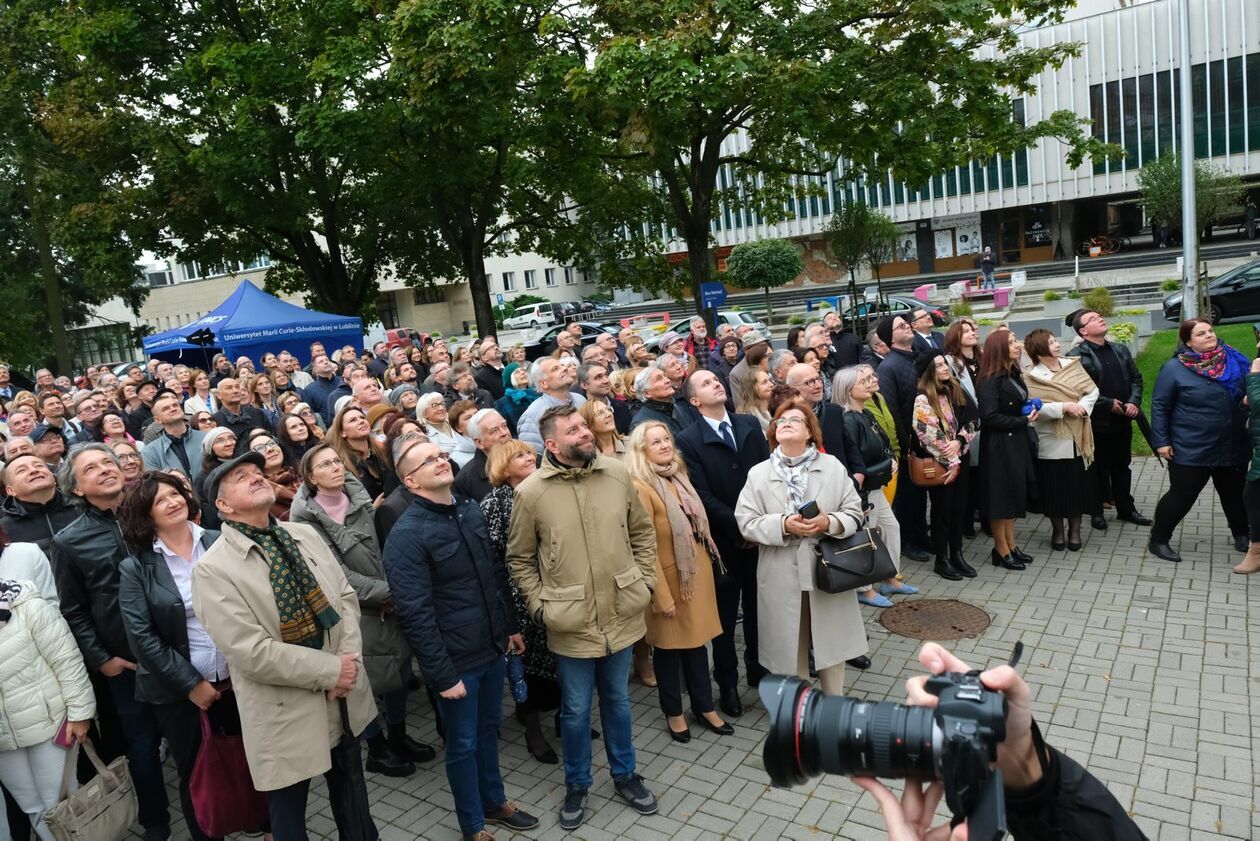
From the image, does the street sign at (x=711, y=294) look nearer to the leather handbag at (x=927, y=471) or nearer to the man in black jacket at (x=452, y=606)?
the leather handbag at (x=927, y=471)

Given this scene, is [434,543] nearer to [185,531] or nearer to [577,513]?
[577,513]

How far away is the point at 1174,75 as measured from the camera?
4166cm

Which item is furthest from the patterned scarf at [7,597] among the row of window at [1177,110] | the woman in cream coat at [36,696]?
the row of window at [1177,110]

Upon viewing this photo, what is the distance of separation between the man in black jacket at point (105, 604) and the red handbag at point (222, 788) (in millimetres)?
717

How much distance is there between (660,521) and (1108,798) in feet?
9.20

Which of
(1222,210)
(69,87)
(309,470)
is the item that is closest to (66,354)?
(69,87)

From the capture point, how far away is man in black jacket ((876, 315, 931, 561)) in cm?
695

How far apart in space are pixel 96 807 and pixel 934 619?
5.04 metres

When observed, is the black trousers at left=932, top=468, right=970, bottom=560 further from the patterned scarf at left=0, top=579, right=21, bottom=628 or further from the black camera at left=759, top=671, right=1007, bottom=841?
the patterned scarf at left=0, top=579, right=21, bottom=628

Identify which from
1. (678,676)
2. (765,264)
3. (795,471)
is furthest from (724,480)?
(765,264)

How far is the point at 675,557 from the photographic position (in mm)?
4668

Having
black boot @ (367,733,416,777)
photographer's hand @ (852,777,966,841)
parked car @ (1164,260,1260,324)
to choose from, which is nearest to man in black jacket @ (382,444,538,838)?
black boot @ (367,733,416,777)

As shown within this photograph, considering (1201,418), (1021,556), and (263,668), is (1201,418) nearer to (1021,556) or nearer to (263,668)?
(1021,556)

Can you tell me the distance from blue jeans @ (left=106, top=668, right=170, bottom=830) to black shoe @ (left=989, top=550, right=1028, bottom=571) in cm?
600
